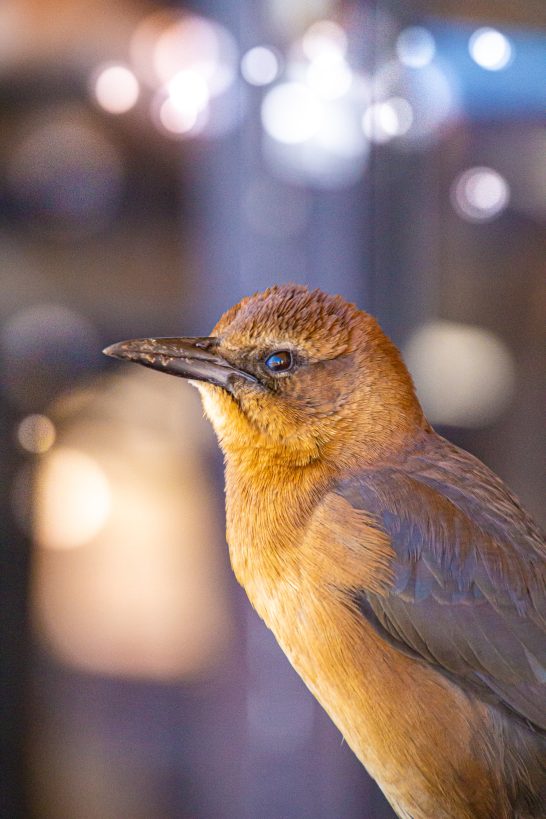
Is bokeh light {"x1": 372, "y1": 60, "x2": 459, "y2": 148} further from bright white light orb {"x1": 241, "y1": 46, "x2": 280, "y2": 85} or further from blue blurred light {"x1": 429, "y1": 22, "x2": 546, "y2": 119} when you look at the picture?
bright white light orb {"x1": 241, "y1": 46, "x2": 280, "y2": 85}

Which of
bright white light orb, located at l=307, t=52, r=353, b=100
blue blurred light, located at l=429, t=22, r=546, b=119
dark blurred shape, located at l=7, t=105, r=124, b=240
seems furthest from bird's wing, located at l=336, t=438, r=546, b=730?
dark blurred shape, located at l=7, t=105, r=124, b=240

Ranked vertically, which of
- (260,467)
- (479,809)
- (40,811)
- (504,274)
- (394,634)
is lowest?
(40,811)

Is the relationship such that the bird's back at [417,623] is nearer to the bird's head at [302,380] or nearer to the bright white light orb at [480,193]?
the bird's head at [302,380]

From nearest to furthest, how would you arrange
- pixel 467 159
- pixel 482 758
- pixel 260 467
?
1. pixel 482 758
2. pixel 260 467
3. pixel 467 159

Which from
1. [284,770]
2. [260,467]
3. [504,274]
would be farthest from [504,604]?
[284,770]

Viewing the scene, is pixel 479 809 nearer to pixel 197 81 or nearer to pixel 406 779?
pixel 406 779

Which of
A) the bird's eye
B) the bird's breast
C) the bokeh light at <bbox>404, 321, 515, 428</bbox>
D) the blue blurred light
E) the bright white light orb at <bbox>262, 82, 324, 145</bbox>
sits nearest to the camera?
the bird's breast
